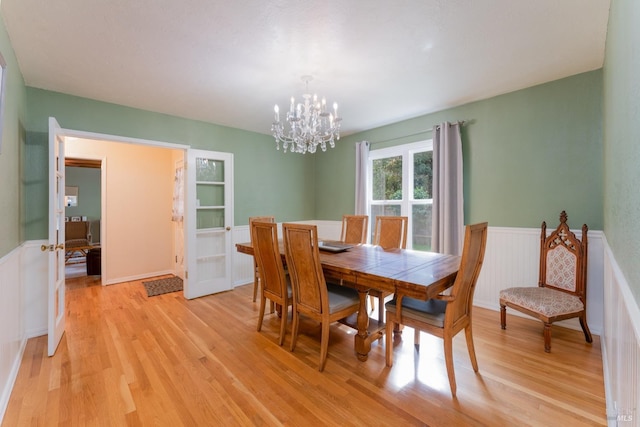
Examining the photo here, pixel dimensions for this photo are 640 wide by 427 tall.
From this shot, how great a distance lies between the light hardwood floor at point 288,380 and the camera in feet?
5.34

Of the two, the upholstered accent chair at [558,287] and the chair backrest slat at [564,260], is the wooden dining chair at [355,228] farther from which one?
the chair backrest slat at [564,260]

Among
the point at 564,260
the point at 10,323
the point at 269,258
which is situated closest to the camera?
the point at 10,323

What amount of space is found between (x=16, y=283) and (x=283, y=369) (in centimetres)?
229

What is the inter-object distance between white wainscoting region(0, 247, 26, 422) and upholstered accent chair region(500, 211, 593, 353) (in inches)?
150

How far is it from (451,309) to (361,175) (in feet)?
9.66

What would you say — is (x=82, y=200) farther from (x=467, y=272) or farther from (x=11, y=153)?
(x=467, y=272)

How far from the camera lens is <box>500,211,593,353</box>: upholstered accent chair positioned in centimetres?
228

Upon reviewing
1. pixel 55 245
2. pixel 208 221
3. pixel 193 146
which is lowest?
pixel 55 245

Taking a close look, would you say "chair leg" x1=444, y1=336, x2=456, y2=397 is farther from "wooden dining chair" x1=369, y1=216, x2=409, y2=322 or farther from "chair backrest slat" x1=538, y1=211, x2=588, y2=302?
"chair backrest slat" x1=538, y1=211, x2=588, y2=302

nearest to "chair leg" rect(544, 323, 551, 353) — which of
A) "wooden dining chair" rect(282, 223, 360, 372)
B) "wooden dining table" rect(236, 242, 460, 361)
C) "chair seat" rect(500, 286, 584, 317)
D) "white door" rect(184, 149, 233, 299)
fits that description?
"chair seat" rect(500, 286, 584, 317)

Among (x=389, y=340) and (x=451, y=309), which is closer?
(x=451, y=309)

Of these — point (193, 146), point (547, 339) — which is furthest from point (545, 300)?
point (193, 146)

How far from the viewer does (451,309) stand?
5.88ft

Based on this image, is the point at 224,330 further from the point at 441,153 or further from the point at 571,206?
the point at 571,206
